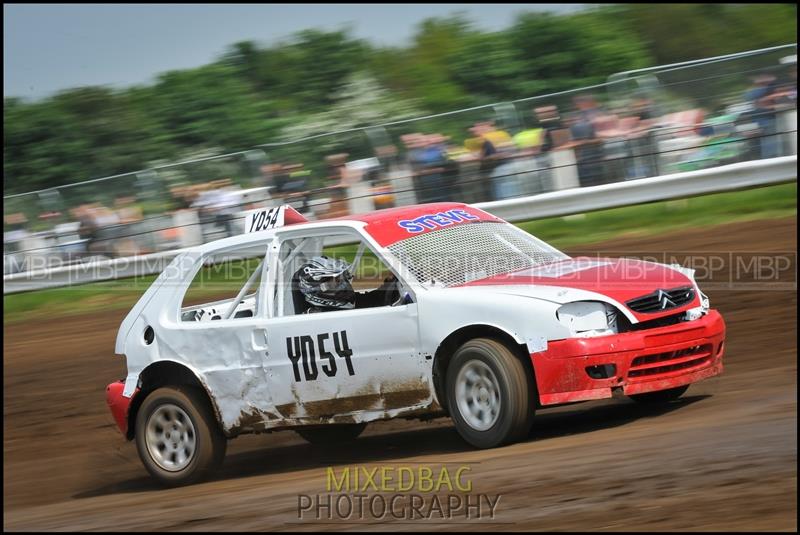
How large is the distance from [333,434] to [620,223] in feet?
20.0

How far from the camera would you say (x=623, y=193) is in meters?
12.9

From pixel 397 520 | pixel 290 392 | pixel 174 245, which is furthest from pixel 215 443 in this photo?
pixel 174 245

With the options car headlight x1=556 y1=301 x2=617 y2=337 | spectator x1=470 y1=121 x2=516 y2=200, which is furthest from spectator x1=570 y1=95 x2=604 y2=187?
car headlight x1=556 y1=301 x2=617 y2=337

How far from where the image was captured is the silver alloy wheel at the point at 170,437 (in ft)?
23.6

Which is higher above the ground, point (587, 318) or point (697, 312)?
point (587, 318)

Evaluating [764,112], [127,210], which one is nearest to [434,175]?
[764,112]

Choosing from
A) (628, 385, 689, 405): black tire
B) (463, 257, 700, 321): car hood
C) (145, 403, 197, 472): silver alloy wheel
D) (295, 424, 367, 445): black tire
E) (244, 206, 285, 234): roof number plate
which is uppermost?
(244, 206, 285, 234): roof number plate

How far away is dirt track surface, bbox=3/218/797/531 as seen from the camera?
4508mm

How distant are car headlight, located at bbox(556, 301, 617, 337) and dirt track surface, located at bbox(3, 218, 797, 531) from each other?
589 millimetres

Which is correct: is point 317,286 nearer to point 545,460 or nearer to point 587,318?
point 587,318

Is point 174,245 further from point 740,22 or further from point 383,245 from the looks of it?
point 740,22

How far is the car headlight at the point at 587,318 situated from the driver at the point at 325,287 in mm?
1478

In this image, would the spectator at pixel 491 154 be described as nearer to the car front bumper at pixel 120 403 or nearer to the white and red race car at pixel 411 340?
the white and red race car at pixel 411 340

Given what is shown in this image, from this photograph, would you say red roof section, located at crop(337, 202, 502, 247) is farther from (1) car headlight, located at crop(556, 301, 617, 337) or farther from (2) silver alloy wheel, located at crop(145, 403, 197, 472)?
(2) silver alloy wheel, located at crop(145, 403, 197, 472)
